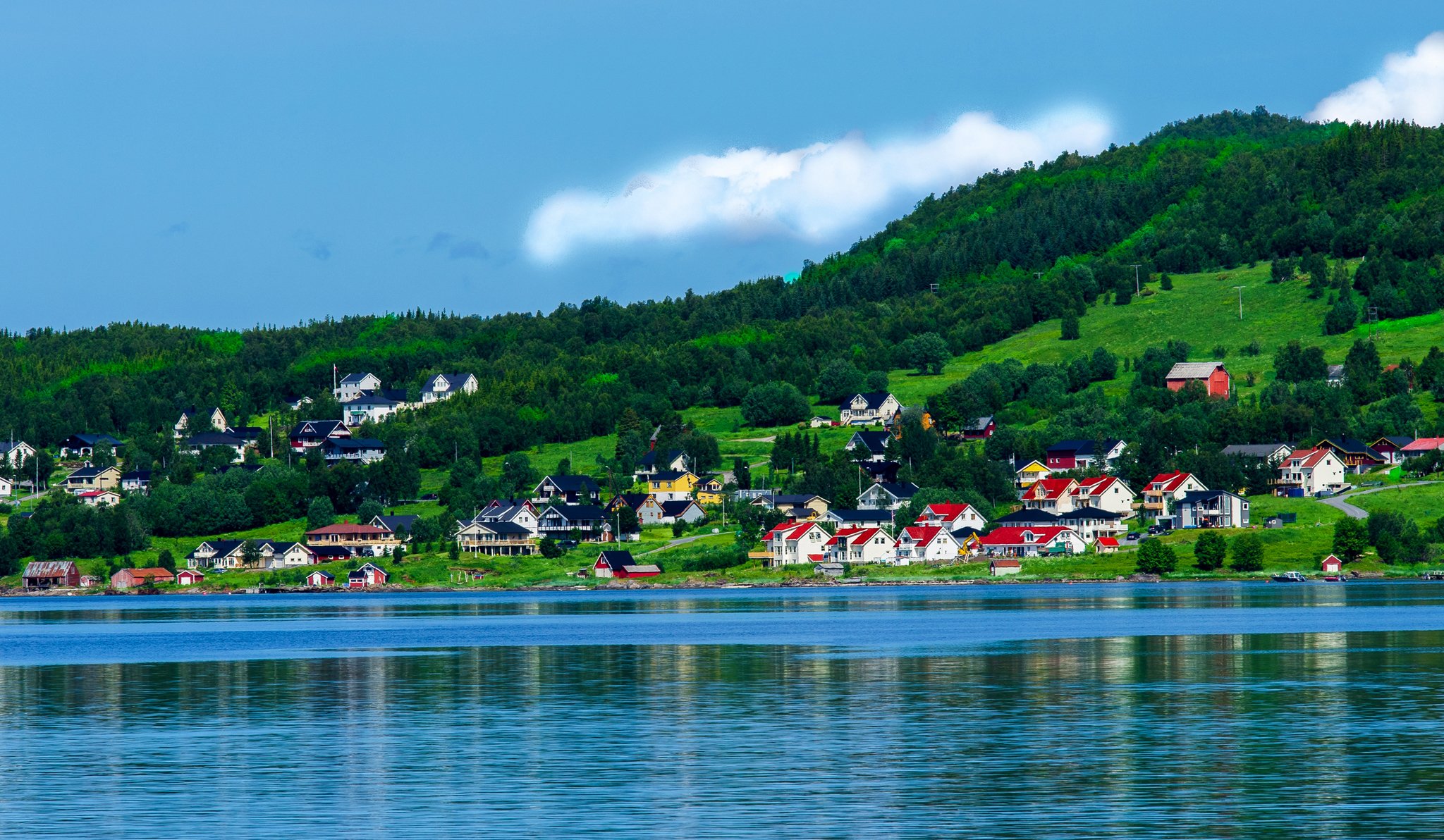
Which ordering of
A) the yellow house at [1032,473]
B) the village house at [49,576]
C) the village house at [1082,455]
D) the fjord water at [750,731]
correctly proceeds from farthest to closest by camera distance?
1. the yellow house at [1032,473]
2. the village house at [1082,455]
3. the village house at [49,576]
4. the fjord water at [750,731]

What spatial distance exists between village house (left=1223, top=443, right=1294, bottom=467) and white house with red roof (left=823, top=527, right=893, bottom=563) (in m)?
31.4

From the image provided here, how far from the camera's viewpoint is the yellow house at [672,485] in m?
173

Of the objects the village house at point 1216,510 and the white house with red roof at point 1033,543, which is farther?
the white house with red roof at point 1033,543

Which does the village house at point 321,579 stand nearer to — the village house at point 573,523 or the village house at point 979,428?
the village house at point 573,523

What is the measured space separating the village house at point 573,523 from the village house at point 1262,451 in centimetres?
5646

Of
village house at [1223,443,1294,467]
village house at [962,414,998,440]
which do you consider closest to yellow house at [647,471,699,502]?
village house at [962,414,998,440]

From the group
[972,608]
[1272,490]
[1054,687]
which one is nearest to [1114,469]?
[1272,490]

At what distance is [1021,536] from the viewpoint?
143625 millimetres

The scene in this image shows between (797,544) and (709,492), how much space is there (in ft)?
95.7

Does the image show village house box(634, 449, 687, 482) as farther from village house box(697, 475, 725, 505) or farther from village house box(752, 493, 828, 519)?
village house box(752, 493, 828, 519)

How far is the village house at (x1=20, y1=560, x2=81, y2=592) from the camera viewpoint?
512 feet

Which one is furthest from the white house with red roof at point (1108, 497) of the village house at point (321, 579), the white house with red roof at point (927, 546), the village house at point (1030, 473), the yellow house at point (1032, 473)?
the village house at point (321, 579)

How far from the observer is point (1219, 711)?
40469 millimetres

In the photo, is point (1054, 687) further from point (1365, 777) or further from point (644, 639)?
point (644, 639)
